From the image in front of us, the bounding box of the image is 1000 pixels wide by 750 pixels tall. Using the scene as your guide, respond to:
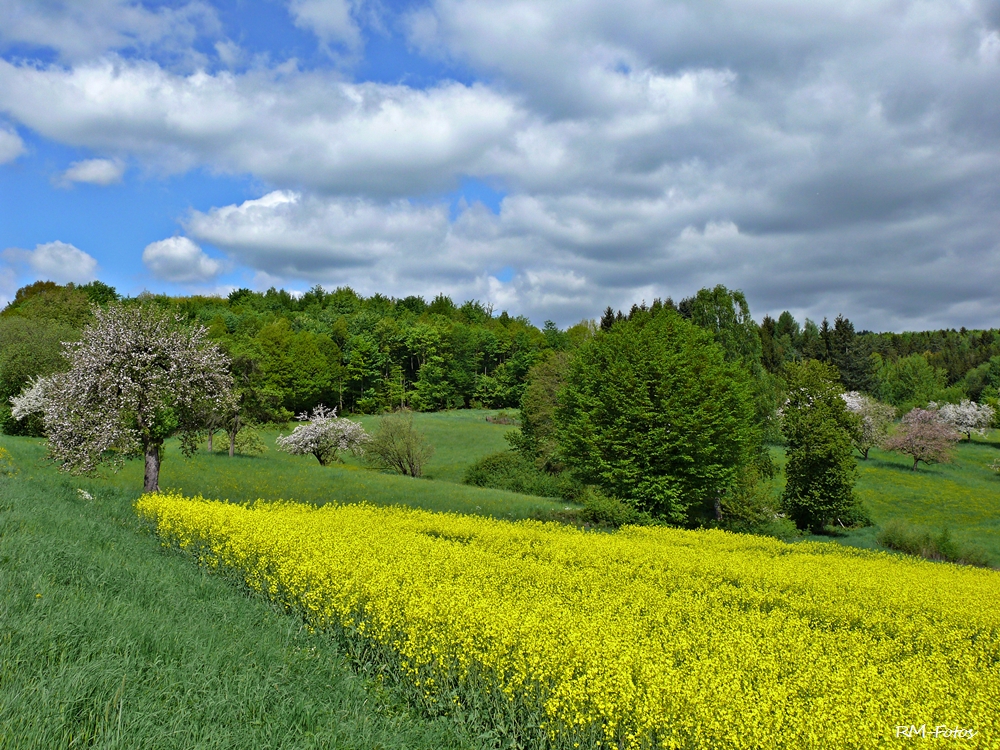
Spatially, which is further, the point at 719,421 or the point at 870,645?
the point at 719,421

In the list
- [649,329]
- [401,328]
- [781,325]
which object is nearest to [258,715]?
[649,329]

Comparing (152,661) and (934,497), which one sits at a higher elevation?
→ (152,661)

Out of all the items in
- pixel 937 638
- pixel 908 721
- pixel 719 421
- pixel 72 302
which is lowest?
pixel 937 638

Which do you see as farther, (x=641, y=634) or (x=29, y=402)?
(x=29, y=402)

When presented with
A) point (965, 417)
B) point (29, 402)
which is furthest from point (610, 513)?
point (965, 417)

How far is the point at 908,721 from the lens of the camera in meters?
5.73

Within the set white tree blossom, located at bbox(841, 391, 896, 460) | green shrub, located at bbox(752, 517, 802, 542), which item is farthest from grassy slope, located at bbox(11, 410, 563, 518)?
white tree blossom, located at bbox(841, 391, 896, 460)

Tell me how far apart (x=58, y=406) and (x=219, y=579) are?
13.9 m

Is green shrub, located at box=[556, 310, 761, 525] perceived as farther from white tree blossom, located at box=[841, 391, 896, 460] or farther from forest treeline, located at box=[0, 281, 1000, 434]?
white tree blossom, located at box=[841, 391, 896, 460]

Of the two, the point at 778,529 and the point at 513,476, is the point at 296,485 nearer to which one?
the point at 513,476

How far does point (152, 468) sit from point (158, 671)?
759 inches

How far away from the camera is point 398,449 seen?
48719 millimetres

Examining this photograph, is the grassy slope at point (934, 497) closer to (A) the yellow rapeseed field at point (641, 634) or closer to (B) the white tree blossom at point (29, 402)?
(A) the yellow rapeseed field at point (641, 634)

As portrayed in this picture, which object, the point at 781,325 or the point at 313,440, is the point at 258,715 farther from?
the point at 781,325
